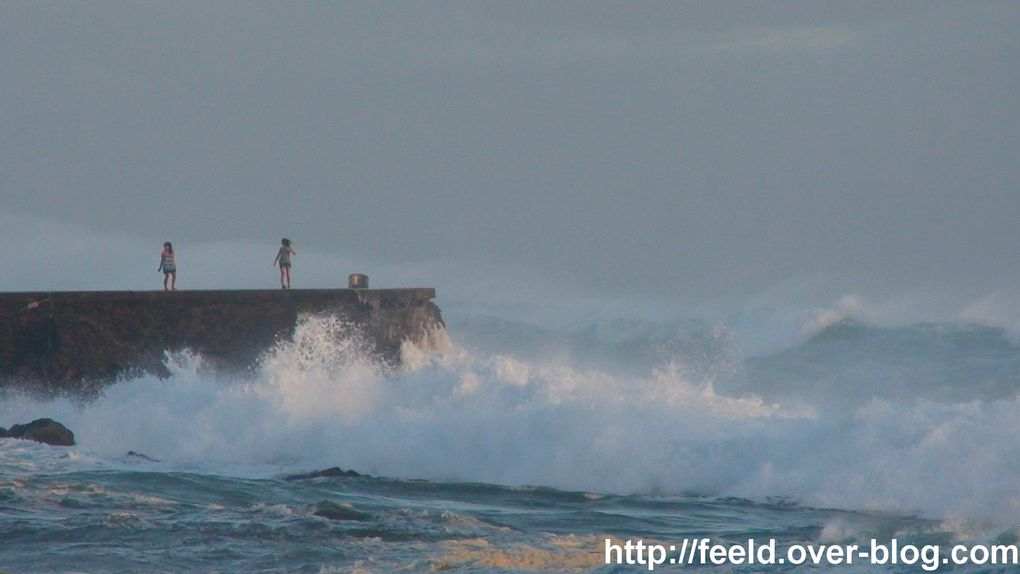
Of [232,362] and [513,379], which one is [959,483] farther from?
[232,362]

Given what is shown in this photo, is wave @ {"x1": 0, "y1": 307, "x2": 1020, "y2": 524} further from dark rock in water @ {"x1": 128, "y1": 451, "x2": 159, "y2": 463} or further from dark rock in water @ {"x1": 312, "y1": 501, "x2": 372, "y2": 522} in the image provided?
dark rock in water @ {"x1": 312, "y1": 501, "x2": 372, "y2": 522}

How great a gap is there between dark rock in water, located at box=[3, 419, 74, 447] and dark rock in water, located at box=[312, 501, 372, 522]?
16.0 feet

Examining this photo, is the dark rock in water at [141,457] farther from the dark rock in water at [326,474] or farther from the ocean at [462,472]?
Result: the dark rock in water at [326,474]

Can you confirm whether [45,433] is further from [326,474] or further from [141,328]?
[326,474]

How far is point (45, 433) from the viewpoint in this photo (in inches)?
563

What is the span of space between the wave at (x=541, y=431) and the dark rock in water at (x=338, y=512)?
102 inches

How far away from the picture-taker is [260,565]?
8.59 meters

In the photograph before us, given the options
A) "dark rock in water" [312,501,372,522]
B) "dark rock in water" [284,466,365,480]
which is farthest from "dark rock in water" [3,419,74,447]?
"dark rock in water" [312,501,372,522]

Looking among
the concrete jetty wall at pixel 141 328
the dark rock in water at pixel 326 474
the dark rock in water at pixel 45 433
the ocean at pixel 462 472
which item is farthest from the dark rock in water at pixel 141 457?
the concrete jetty wall at pixel 141 328

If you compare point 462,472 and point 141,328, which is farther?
point 141,328

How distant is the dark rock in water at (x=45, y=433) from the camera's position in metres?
14.3

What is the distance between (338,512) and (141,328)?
742cm

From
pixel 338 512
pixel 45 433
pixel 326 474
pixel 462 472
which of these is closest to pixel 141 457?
pixel 45 433

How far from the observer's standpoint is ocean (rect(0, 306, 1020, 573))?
30.0ft
